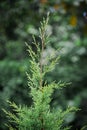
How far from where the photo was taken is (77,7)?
6.21 meters

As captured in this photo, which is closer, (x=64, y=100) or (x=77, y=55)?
(x=64, y=100)

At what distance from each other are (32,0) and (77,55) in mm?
1103

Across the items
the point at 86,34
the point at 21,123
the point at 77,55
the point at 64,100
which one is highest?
the point at 86,34

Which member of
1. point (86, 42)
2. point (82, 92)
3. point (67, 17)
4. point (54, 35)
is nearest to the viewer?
point (82, 92)

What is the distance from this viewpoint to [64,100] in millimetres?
5734

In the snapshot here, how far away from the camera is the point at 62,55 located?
243 inches

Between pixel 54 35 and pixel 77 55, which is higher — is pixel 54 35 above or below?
above

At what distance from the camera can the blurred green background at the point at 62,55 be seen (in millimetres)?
5746

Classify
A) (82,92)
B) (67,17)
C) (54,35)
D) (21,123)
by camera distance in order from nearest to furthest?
(21,123)
(82,92)
(67,17)
(54,35)

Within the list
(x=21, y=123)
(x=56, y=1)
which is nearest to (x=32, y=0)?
(x=56, y=1)

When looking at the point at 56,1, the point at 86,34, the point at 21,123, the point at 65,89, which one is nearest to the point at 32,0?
the point at 56,1

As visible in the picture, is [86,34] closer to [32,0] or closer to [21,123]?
[32,0]

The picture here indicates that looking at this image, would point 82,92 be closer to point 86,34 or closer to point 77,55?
point 77,55

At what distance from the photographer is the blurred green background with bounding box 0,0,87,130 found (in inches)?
226
